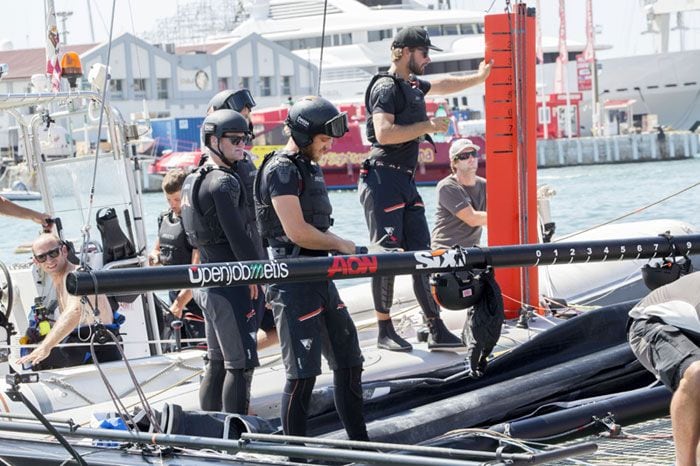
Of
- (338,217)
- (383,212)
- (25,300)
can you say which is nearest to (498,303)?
(383,212)

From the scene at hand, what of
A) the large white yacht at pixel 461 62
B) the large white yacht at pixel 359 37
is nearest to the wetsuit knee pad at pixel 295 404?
the large white yacht at pixel 359 37

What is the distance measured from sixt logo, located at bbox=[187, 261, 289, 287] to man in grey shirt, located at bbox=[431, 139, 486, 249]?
372cm

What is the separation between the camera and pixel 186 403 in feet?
19.7

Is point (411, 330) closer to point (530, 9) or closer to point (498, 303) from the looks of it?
point (530, 9)

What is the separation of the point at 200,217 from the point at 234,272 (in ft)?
5.22

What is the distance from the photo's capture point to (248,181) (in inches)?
244

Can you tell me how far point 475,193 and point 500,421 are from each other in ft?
8.12

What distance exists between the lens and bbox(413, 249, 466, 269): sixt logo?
157 inches

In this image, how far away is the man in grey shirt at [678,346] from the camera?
3908mm

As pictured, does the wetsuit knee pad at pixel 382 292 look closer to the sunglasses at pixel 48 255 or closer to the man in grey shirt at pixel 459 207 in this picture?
the man in grey shirt at pixel 459 207

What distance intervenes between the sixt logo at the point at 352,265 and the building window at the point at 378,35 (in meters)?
64.4

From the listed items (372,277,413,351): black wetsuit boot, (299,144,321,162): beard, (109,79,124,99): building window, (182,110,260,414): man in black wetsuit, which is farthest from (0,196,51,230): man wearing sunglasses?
(109,79,124,99): building window

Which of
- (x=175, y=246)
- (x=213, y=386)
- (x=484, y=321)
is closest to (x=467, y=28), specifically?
(x=175, y=246)

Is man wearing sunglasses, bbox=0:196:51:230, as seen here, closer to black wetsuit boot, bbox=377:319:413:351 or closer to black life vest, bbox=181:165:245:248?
black life vest, bbox=181:165:245:248
